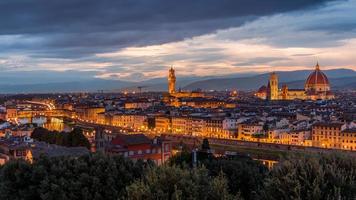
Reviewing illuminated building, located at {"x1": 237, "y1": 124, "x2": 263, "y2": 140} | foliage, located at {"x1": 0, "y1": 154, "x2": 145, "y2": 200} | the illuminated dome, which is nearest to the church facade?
the illuminated dome

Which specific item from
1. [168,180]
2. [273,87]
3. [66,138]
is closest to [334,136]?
A: [66,138]

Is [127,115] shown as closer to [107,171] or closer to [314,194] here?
[107,171]

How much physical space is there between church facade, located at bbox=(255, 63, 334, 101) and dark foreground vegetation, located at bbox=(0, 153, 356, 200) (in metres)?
116

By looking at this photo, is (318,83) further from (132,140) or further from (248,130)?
(132,140)

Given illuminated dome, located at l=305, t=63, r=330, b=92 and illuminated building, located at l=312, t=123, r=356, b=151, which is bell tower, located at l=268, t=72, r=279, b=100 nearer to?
illuminated dome, located at l=305, t=63, r=330, b=92

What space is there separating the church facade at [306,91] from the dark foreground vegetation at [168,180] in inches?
4548

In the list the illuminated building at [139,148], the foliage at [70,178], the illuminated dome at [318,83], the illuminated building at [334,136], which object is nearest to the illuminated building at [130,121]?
the illuminated building at [334,136]

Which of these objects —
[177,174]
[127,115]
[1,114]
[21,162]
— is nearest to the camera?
[177,174]

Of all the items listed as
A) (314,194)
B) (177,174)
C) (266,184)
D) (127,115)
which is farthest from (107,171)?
(127,115)

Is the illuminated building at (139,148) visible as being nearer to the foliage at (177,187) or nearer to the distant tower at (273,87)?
the foliage at (177,187)

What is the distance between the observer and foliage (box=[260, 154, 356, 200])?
27.5 feet

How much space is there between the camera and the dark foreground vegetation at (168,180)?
8.68m

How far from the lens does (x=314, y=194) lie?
821cm

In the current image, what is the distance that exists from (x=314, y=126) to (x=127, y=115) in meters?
31.7
